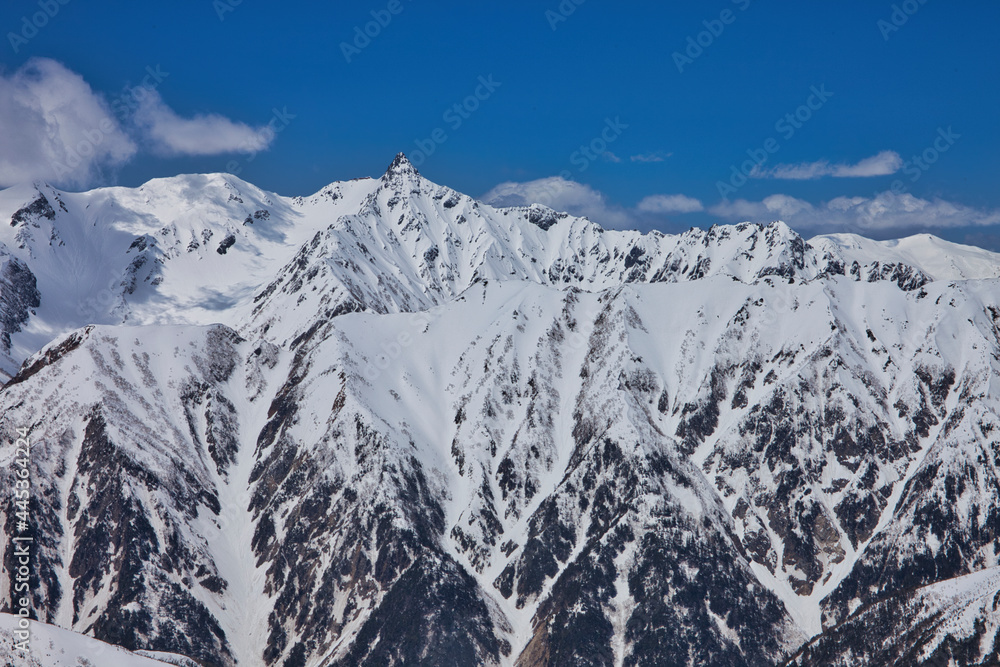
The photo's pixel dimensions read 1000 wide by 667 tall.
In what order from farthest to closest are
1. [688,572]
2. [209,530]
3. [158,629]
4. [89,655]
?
[209,530], [688,572], [158,629], [89,655]

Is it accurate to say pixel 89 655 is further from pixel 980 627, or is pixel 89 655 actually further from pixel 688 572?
pixel 980 627

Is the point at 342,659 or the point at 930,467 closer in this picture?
the point at 342,659

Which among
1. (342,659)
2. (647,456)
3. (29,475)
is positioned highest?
(29,475)

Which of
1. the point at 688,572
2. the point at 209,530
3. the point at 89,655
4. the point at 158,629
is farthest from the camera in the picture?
the point at 209,530

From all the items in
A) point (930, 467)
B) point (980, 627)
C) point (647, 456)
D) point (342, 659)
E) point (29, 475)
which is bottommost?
point (980, 627)

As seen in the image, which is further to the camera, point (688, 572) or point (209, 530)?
point (209, 530)

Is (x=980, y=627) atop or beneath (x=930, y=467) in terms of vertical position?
beneath

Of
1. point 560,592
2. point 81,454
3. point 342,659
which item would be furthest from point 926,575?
point 81,454

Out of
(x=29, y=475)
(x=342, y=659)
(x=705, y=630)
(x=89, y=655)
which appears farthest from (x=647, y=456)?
(x=29, y=475)

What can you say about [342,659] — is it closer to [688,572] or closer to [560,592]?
[560,592]
